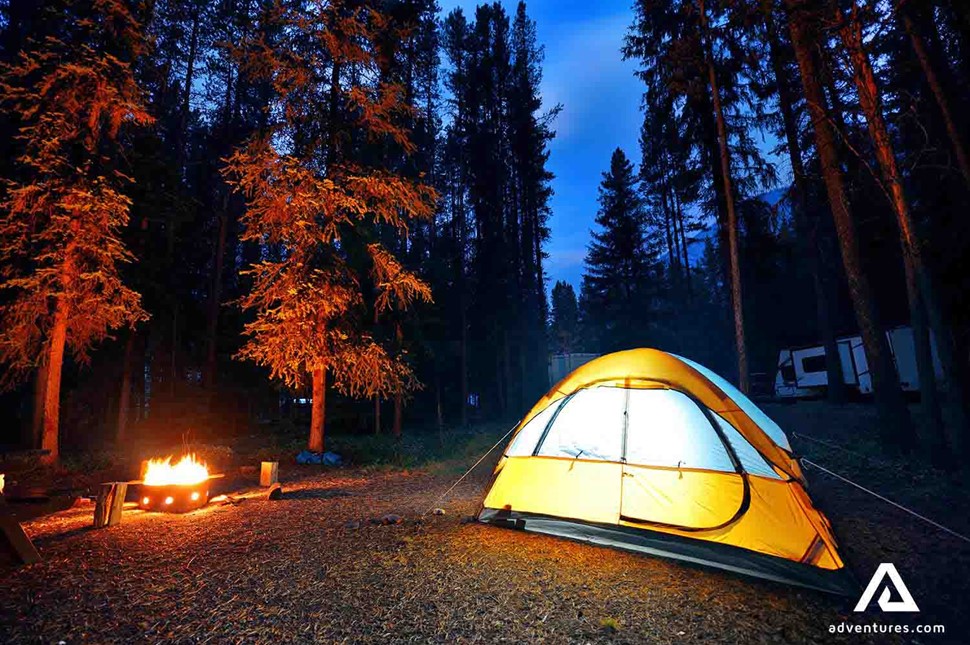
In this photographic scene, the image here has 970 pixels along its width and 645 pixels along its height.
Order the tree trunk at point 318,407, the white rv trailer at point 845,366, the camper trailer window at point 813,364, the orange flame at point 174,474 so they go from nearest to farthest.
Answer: the orange flame at point 174,474
the tree trunk at point 318,407
the white rv trailer at point 845,366
the camper trailer window at point 813,364

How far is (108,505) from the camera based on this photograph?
20.0 ft

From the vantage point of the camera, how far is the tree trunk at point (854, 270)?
9555 millimetres

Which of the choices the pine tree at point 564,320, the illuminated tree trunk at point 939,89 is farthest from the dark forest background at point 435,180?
the pine tree at point 564,320

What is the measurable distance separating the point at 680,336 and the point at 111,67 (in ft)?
113

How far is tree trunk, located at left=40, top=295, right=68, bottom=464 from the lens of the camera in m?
10.4

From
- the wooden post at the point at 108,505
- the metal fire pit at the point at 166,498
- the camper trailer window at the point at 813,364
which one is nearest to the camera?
the wooden post at the point at 108,505

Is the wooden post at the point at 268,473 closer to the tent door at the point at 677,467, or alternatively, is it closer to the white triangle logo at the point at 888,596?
the tent door at the point at 677,467

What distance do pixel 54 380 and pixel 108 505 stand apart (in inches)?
268

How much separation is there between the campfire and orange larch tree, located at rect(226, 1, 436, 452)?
340cm

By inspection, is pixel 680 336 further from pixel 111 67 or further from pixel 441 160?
pixel 111 67

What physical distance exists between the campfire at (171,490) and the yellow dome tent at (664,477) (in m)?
4.89

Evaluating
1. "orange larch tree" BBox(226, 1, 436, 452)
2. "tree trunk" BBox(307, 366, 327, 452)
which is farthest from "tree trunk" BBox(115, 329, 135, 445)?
"tree trunk" BBox(307, 366, 327, 452)

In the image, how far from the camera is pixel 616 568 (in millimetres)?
4555

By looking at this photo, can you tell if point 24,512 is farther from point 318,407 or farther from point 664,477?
point 664,477
